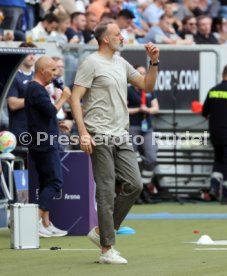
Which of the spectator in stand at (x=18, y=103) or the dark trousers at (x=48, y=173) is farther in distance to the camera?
the spectator in stand at (x=18, y=103)

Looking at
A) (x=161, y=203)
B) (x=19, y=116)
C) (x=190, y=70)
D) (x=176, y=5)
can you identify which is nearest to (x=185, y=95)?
(x=190, y=70)

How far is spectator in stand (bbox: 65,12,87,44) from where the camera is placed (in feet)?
69.5

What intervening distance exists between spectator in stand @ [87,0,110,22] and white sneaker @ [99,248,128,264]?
13.1 meters

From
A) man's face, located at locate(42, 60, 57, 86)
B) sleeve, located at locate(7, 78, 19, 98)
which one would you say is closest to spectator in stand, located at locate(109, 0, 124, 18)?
sleeve, located at locate(7, 78, 19, 98)

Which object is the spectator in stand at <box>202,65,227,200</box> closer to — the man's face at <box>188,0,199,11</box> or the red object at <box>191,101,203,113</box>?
the red object at <box>191,101,203,113</box>

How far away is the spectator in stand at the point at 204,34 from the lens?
2341cm

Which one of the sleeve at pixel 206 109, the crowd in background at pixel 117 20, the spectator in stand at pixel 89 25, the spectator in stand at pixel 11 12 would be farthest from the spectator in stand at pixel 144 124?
the spectator in stand at pixel 89 25

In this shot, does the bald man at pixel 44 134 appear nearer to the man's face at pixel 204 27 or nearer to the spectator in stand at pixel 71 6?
the spectator in stand at pixel 71 6

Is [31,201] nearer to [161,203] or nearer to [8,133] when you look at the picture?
[8,133]

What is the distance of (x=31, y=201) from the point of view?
14398mm

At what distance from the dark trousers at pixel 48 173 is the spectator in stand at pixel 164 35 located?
314 inches

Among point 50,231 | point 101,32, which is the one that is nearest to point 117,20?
point 50,231

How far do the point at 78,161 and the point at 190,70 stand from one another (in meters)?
6.43

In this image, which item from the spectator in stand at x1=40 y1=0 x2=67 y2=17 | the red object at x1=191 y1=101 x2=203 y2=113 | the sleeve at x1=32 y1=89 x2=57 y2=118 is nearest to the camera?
the sleeve at x1=32 y1=89 x2=57 y2=118
